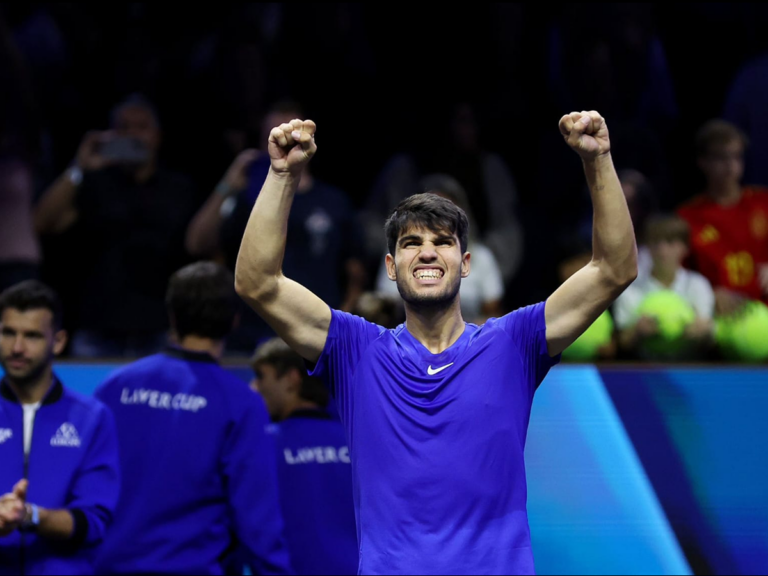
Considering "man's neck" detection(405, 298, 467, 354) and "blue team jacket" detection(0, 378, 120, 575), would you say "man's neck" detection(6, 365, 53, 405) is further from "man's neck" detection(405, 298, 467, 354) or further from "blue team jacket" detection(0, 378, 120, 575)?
"man's neck" detection(405, 298, 467, 354)

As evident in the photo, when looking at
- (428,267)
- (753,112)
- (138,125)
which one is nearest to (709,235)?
(753,112)

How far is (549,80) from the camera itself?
875 centimetres

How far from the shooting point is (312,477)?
17.3 ft

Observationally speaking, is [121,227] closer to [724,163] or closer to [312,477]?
[312,477]

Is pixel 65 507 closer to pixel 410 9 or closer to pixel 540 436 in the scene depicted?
pixel 540 436

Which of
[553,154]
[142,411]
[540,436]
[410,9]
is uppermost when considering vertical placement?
[410,9]

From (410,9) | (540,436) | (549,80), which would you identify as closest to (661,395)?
(540,436)

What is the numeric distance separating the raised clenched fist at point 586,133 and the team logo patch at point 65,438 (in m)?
2.37

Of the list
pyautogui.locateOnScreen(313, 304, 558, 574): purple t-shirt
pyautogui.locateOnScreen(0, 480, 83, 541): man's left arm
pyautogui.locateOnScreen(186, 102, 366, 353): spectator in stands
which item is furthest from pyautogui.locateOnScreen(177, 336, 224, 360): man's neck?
pyautogui.locateOnScreen(186, 102, 366, 353): spectator in stands

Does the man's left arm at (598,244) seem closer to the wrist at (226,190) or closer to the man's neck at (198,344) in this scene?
the man's neck at (198,344)

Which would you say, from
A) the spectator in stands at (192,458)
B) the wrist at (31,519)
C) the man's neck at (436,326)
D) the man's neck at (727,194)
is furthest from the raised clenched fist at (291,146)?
Result: the man's neck at (727,194)

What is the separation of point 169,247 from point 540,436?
264 cm

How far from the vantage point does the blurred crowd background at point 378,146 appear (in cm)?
686

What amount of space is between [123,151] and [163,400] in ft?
8.16
